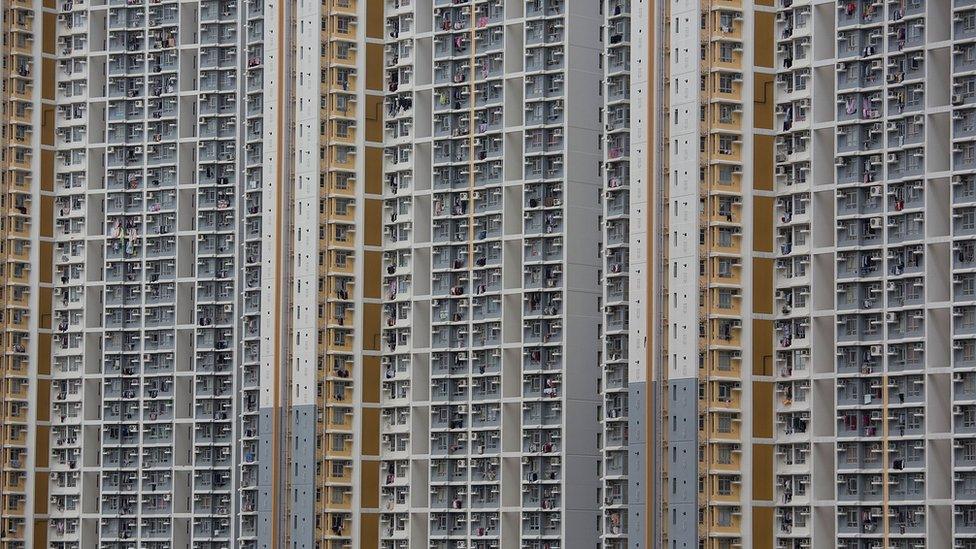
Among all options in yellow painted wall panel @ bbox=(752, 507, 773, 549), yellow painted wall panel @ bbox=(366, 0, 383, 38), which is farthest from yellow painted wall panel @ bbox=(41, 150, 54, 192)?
yellow painted wall panel @ bbox=(752, 507, 773, 549)

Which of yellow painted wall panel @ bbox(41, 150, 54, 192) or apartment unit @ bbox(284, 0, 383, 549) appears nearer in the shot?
apartment unit @ bbox(284, 0, 383, 549)

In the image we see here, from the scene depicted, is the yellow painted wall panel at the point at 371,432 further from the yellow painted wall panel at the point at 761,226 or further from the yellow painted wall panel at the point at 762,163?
the yellow painted wall panel at the point at 762,163

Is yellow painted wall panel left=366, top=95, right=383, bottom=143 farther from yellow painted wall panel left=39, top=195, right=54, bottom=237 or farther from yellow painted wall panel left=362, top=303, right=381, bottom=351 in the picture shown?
yellow painted wall panel left=39, top=195, right=54, bottom=237

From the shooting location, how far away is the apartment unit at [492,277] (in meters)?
88.2

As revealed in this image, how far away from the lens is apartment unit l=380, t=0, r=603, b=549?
88.2 meters

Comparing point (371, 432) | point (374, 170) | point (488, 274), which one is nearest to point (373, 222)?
point (374, 170)

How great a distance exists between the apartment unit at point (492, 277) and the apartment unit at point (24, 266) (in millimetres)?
19299

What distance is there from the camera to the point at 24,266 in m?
105

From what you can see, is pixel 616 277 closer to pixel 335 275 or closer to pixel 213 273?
pixel 335 275

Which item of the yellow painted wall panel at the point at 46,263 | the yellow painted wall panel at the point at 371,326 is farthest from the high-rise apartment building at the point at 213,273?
the yellow painted wall panel at the point at 46,263

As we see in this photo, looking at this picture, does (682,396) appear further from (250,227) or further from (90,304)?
(90,304)

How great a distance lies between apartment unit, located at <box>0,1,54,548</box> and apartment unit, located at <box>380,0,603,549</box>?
1930 cm

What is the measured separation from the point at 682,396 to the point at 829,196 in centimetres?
932

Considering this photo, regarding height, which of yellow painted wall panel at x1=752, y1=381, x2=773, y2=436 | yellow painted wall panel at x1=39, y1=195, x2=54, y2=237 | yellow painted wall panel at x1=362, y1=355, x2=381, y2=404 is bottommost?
yellow painted wall panel at x1=752, y1=381, x2=773, y2=436
